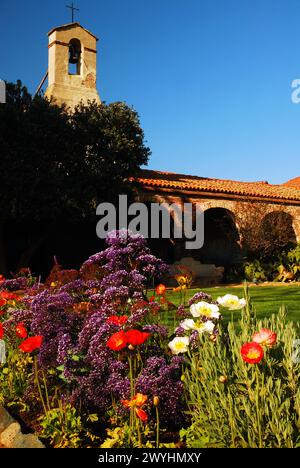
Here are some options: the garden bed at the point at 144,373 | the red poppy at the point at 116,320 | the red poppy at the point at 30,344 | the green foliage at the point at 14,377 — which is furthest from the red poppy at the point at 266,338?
the green foliage at the point at 14,377

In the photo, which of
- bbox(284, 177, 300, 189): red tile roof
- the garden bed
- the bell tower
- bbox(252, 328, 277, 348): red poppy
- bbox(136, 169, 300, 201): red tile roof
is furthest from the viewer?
bbox(284, 177, 300, 189): red tile roof

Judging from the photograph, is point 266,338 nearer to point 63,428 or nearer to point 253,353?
point 253,353

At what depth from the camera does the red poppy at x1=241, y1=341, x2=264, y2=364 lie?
230 cm

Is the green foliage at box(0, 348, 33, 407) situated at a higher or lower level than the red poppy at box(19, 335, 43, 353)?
lower

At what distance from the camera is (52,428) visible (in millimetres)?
3094

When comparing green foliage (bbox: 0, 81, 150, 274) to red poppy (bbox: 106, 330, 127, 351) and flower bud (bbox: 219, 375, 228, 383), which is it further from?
flower bud (bbox: 219, 375, 228, 383)

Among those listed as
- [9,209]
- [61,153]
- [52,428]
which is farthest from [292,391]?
[61,153]

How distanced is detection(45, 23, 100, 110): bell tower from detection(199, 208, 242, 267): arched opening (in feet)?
25.0

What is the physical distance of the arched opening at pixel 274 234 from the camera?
18.5 metres

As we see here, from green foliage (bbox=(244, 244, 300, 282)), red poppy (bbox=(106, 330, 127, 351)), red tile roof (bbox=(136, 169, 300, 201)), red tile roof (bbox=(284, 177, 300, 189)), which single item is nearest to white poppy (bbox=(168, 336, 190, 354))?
red poppy (bbox=(106, 330, 127, 351))

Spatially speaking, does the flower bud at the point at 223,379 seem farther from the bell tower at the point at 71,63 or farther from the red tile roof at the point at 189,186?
the bell tower at the point at 71,63

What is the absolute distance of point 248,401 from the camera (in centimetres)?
260

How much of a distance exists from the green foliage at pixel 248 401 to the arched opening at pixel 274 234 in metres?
16.0

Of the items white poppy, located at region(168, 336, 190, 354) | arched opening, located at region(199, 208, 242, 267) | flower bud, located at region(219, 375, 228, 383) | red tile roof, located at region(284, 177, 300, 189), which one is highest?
red tile roof, located at region(284, 177, 300, 189)
